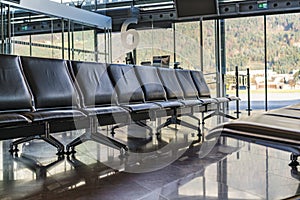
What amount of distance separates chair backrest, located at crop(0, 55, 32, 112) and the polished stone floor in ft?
1.57

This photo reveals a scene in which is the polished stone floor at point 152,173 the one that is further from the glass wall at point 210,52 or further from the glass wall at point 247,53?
the glass wall at point 210,52

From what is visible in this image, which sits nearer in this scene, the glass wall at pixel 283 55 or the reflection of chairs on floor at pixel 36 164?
the reflection of chairs on floor at pixel 36 164

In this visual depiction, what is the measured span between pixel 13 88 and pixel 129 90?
4.57 feet

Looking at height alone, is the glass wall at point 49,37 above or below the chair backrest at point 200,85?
above

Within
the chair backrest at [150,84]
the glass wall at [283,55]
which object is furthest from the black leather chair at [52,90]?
the glass wall at [283,55]

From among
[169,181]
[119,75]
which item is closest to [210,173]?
[169,181]

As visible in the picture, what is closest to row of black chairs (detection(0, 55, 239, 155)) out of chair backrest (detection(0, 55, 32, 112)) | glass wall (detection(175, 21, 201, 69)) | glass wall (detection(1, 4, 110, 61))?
chair backrest (detection(0, 55, 32, 112))

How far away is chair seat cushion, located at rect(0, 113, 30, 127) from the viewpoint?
235 centimetres

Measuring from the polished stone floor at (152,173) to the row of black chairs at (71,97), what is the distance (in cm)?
25

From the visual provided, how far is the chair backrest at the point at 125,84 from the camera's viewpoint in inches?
153

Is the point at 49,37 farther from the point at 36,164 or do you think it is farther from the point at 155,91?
the point at 36,164

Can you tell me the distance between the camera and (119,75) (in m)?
4.01

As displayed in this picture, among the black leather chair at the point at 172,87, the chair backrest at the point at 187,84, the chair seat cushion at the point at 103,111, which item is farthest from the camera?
the chair backrest at the point at 187,84

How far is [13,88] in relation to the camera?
9.47 ft
